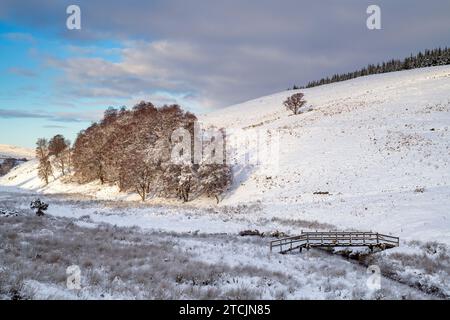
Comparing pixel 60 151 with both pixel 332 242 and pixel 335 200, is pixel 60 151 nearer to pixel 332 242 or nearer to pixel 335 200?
pixel 335 200

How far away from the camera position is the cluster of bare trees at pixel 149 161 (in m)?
52.4

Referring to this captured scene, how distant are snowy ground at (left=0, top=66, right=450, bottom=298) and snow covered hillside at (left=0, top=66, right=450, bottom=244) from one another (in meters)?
0.12

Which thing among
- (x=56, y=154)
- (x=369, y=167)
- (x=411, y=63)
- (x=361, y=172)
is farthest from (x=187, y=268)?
(x=411, y=63)

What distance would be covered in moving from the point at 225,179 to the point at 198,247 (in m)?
31.5

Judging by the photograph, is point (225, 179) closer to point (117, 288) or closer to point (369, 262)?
point (369, 262)

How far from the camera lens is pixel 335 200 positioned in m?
41.0

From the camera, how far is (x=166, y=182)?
5341 centimetres

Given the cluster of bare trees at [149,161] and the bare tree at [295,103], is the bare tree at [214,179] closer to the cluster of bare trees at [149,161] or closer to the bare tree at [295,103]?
the cluster of bare trees at [149,161]

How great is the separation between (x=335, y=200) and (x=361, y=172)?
1013cm

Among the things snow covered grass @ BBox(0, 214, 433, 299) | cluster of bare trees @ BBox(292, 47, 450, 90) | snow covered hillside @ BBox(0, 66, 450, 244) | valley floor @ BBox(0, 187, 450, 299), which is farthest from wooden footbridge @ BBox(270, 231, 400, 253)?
cluster of bare trees @ BBox(292, 47, 450, 90)

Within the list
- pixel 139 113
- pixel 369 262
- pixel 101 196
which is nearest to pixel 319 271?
pixel 369 262

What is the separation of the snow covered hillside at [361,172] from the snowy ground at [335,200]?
0.12 metres


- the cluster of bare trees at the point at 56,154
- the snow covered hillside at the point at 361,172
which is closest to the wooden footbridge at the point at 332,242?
the snow covered hillside at the point at 361,172

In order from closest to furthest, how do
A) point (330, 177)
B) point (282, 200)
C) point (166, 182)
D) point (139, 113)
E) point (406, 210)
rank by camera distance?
point (406, 210) < point (282, 200) < point (330, 177) < point (166, 182) < point (139, 113)
